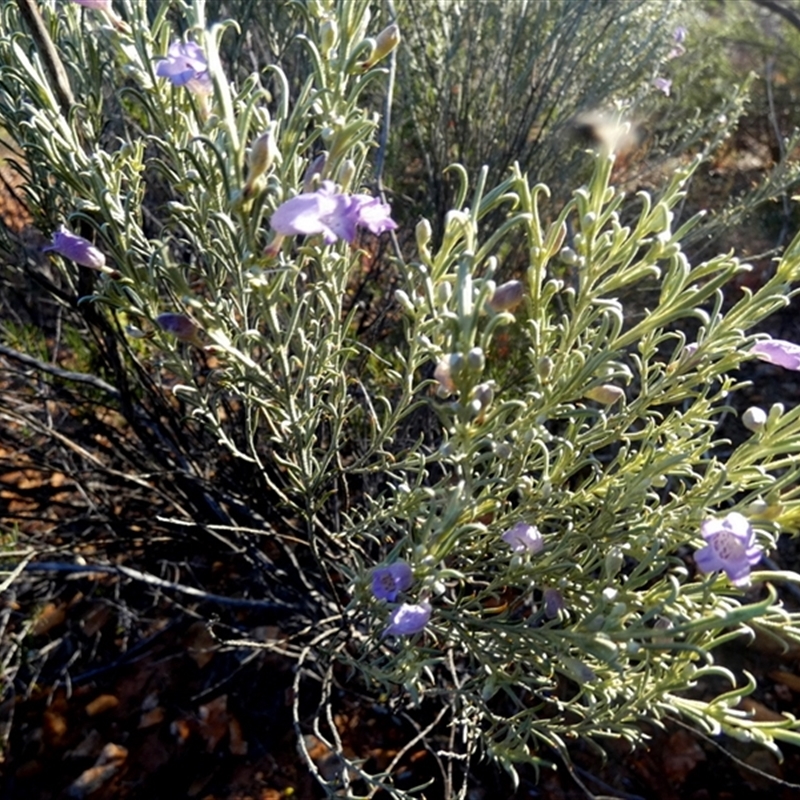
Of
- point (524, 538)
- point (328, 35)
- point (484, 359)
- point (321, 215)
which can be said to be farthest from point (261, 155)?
point (524, 538)

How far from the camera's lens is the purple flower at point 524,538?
1122 mm

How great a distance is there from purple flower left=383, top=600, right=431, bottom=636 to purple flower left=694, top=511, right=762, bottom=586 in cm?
39

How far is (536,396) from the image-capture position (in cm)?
110

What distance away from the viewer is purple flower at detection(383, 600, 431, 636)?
108 centimetres

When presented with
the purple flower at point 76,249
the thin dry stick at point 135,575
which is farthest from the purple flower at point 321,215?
the thin dry stick at point 135,575

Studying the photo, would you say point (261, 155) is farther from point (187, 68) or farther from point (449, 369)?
point (449, 369)

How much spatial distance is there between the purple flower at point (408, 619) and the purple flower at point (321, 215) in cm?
54

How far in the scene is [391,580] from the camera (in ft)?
3.60

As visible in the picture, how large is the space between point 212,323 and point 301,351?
16cm

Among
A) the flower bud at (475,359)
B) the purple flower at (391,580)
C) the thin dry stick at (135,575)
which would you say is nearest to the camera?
the flower bud at (475,359)

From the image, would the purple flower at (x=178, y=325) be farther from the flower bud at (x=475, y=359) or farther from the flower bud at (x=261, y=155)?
the flower bud at (x=475, y=359)

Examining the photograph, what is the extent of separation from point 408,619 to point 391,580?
0.06 metres

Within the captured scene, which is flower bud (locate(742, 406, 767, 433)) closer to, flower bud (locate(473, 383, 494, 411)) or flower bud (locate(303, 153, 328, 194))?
flower bud (locate(473, 383, 494, 411))

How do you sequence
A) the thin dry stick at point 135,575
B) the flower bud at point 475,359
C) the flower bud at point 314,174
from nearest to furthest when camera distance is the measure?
the flower bud at point 475,359
the flower bud at point 314,174
the thin dry stick at point 135,575
